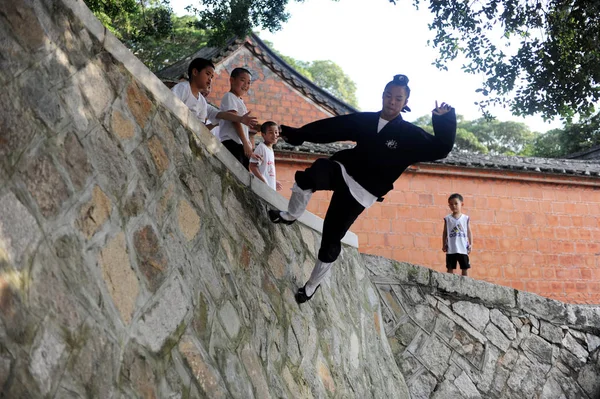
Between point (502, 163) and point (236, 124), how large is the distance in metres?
7.26

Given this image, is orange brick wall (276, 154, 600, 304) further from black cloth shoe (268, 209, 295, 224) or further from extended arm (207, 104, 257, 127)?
black cloth shoe (268, 209, 295, 224)

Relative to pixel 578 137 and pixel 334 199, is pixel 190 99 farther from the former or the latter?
pixel 578 137

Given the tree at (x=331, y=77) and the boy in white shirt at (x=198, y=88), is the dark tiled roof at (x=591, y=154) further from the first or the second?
the tree at (x=331, y=77)

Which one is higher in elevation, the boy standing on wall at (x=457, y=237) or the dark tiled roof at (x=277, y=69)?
the dark tiled roof at (x=277, y=69)

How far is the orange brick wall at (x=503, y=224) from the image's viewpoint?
32.6ft

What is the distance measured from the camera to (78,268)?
94.4 inches

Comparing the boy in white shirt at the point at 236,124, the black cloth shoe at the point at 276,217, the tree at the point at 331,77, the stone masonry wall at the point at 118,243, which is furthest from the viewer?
the tree at the point at 331,77

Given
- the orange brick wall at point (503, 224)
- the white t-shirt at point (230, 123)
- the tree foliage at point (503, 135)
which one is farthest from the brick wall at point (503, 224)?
the tree foliage at point (503, 135)

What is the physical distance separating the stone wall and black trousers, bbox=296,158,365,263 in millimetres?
2691

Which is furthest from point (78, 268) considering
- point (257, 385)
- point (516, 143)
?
point (516, 143)

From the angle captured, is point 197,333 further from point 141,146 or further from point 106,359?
point 141,146

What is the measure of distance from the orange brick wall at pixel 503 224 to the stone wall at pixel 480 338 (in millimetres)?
2710

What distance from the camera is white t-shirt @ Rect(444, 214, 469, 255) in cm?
Answer: 777

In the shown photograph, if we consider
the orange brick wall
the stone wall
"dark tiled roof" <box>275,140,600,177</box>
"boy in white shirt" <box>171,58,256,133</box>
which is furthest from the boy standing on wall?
"boy in white shirt" <box>171,58,256,133</box>
